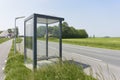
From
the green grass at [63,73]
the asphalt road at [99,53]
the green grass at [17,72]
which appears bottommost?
the asphalt road at [99,53]

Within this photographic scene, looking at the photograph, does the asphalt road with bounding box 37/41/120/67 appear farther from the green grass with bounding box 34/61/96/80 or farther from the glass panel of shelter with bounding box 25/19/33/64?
the green grass with bounding box 34/61/96/80

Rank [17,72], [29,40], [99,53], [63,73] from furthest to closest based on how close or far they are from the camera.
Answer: [99,53] → [29,40] → [17,72] → [63,73]

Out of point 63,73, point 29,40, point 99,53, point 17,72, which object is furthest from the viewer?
point 99,53

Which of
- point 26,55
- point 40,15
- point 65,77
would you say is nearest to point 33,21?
point 40,15

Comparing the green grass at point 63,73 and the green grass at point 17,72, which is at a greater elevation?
the green grass at point 63,73

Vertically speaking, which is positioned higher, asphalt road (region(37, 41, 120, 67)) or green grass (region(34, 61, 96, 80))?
green grass (region(34, 61, 96, 80))

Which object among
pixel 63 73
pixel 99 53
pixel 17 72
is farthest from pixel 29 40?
pixel 99 53

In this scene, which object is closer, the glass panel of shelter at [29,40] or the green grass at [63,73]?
the green grass at [63,73]

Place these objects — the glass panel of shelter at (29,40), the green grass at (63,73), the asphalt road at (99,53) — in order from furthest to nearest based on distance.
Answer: the asphalt road at (99,53), the glass panel of shelter at (29,40), the green grass at (63,73)

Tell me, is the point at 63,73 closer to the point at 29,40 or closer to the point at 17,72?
the point at 17,72

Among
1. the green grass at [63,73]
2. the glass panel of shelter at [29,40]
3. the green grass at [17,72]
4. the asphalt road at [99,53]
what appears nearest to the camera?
the green grass at [63,73]

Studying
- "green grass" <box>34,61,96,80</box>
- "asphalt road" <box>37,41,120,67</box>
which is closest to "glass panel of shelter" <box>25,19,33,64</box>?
"asphalt road" <box>37,41,120,67</box>

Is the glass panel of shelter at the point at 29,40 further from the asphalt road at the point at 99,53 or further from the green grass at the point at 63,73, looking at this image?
the green grass at the point at 63,73

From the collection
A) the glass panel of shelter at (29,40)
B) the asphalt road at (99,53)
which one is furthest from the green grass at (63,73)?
the asphalt road at (99,53)
